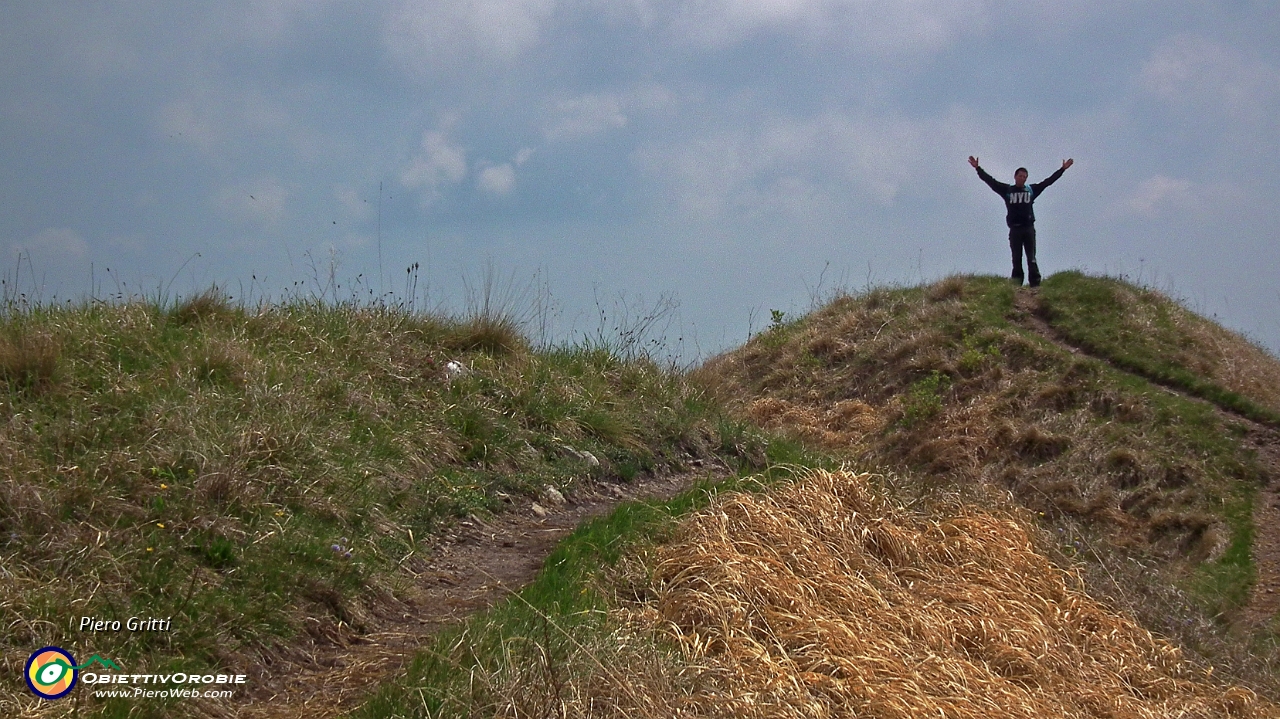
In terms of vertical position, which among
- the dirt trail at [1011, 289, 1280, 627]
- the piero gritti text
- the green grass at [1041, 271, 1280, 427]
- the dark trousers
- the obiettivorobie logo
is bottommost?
the obiettivorobie logo

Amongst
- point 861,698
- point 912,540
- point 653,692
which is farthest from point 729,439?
point 653,692

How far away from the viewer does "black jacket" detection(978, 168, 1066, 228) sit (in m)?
15.2

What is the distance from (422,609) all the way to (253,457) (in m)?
1.19

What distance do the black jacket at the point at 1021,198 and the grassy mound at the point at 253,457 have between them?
9033 millimetres

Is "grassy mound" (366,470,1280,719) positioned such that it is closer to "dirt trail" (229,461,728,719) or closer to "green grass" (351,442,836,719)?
"green grass" (351,442,836,719)

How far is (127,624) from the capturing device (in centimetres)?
371

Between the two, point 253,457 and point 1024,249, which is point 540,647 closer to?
point 253,457

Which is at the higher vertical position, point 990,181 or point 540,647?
point 990,181

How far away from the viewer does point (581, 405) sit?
7.75 meters

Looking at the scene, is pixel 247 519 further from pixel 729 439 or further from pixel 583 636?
pixel 729 439

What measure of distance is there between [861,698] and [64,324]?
494 centimetres

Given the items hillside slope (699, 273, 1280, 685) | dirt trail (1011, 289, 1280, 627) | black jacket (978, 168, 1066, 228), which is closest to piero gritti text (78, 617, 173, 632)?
hillside slope (699, 273, 1280, 685)

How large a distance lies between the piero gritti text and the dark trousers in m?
14.4

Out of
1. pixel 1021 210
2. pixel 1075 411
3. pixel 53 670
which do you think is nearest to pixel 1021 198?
pixel 1021 210
